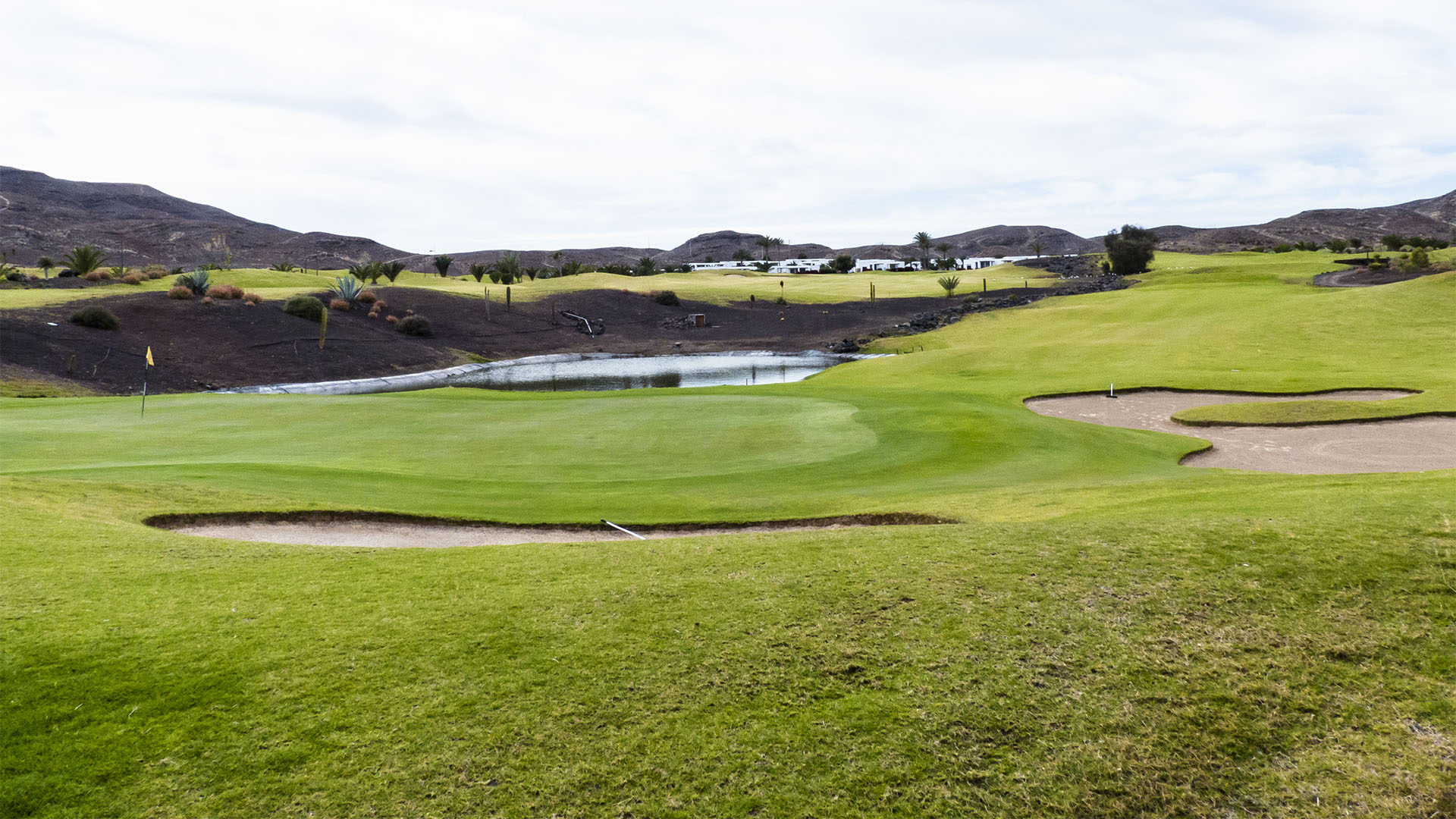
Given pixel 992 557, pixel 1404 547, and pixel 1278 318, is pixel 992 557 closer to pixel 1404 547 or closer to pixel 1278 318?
pixel 1404 547

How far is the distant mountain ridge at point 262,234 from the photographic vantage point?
121875mm

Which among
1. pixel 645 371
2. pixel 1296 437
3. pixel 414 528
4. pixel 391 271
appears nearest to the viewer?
pixel 414 528

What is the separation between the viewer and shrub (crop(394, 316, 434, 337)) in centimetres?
5347

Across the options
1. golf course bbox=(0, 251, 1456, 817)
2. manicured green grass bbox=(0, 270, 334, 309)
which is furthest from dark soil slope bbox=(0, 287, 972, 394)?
golf course bbox=(0, 251, 1456, 817)

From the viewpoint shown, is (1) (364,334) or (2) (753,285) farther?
(2) (753,285)

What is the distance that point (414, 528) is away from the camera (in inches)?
454

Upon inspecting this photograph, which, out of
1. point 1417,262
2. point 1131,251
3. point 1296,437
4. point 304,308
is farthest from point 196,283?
point 1131,251

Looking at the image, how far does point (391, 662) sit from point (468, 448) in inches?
490

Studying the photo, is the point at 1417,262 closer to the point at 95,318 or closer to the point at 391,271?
the point at 95,318

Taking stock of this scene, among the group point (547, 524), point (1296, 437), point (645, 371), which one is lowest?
point (1296, 437)

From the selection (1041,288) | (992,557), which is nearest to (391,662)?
(992,557)

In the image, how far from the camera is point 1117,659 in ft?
17.1

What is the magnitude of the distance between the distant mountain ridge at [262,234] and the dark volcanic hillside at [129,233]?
23cm

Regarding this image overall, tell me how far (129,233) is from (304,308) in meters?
102
